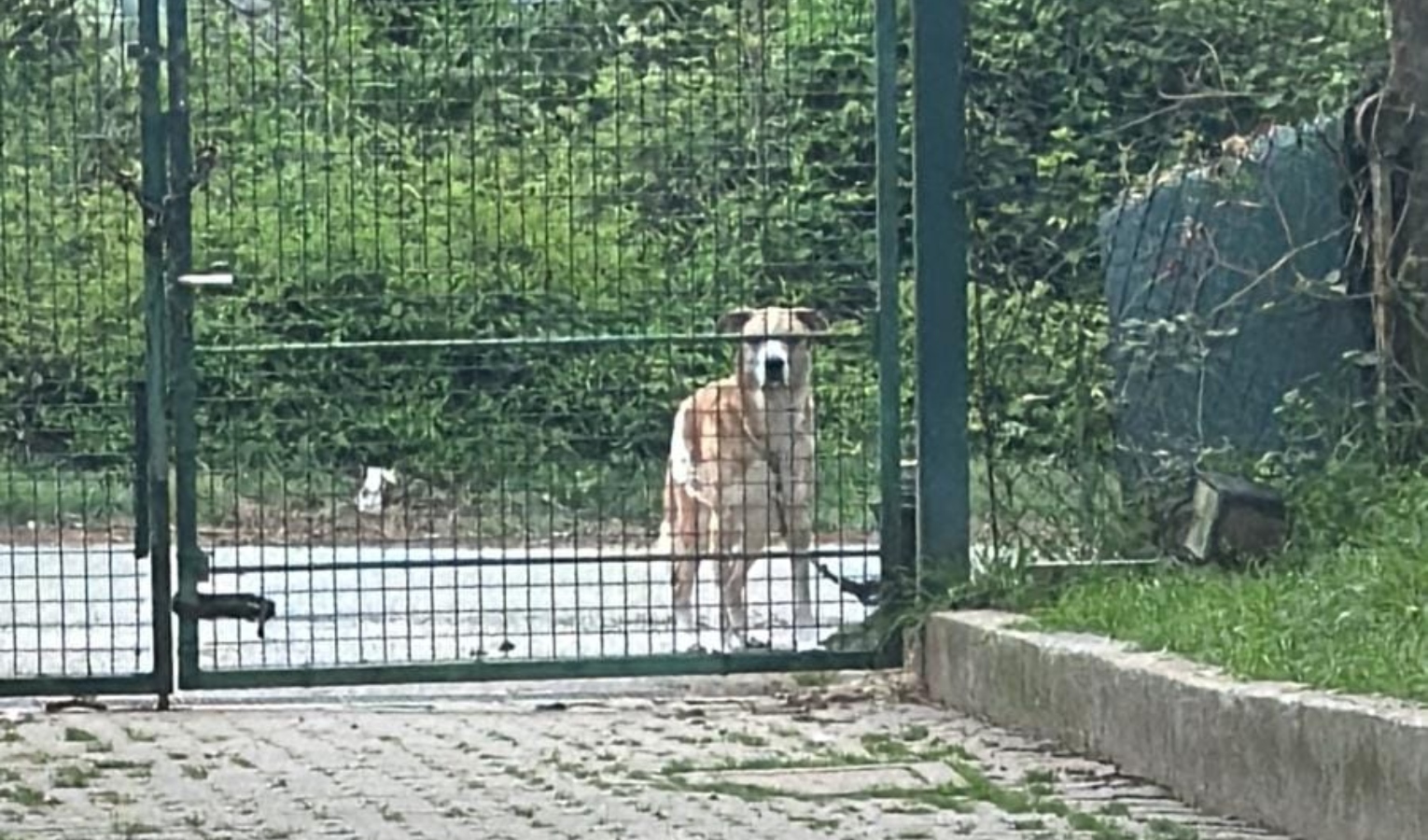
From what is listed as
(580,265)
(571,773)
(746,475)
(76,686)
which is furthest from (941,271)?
(76,686)

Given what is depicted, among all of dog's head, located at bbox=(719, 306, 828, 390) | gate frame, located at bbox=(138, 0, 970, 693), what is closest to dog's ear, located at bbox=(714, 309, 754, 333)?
dog's head, located at bbox=(719, 306, 828, 390)

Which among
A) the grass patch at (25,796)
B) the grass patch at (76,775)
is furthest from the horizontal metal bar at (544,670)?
the grass patch at (25,796)

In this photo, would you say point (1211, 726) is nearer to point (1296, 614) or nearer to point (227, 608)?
point (1296, 614)

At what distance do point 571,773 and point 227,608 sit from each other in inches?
71.2

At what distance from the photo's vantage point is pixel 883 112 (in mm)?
8281

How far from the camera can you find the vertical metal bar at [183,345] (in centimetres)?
807

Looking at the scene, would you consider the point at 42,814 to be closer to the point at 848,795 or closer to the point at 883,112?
the point at 848,795

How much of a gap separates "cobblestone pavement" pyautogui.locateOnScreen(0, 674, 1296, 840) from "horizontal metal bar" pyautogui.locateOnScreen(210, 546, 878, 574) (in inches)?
16.0

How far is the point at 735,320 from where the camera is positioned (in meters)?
8.46

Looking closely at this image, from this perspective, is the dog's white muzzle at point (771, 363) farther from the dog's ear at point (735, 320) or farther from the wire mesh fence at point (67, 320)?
the wire mesh fence at point (67, 320)

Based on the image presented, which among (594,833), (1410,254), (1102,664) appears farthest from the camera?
(1410,254)

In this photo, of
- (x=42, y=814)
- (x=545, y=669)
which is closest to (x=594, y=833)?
(x=42, y=814)

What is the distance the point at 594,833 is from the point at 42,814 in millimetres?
1287

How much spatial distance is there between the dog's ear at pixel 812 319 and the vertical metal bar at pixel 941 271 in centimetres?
33
